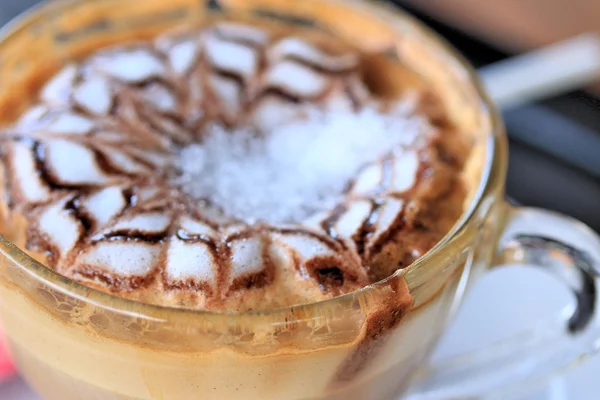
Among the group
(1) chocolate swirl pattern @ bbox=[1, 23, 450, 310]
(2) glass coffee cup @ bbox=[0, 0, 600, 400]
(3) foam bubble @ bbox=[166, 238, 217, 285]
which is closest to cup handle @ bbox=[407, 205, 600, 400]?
(2) glass coffee cup @ bbox=[0, 0, 600, 400]

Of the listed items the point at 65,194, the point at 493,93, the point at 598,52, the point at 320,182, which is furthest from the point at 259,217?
the point at 598,52

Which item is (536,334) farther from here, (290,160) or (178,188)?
(178,188)

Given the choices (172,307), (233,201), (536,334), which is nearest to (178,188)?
(233,201)

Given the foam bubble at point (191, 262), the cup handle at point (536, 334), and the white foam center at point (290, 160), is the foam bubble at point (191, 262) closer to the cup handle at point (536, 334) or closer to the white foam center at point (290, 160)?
the white foam center at point (290, 160)

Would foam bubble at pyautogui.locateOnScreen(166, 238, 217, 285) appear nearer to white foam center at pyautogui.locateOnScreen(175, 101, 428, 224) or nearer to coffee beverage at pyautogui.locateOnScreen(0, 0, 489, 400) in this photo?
coffee beverage at pyautogui.locateOnScreen(0, 0, 489, 400)

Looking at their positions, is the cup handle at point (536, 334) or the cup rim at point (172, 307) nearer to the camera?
the cup rim at point (172, 307)

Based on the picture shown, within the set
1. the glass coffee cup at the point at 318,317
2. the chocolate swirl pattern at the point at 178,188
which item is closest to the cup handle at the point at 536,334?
the glass coffee cup at the point at 318,317

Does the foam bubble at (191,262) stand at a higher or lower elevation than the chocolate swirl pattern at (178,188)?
lower
